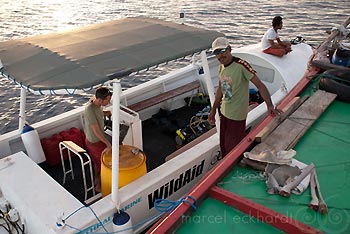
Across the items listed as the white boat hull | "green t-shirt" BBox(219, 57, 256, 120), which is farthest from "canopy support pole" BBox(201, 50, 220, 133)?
the white boat hull

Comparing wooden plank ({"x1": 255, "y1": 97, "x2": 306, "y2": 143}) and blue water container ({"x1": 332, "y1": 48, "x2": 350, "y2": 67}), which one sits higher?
blue water container ({"x1": 332, "y1": 48, "x2": 350, "y2": 67})

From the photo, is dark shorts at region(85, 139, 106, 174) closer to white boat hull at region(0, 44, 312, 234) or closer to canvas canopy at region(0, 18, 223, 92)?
white boat hull at region(0, 44, 312, 234)

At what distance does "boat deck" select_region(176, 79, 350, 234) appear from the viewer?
3.56 metres

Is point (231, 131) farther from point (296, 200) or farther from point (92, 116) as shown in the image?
point (92, 116)

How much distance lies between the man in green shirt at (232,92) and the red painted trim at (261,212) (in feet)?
4.51

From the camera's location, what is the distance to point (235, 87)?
482cm

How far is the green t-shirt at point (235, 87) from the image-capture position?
4.71 metres

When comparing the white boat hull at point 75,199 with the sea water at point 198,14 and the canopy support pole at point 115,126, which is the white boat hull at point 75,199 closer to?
the canopy support pole at point 115,126

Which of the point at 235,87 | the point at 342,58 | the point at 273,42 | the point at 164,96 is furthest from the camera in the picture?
the point at 273,42

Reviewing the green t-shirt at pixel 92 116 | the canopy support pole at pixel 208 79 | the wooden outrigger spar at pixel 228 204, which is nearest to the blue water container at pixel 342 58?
the canopy support pole at pixel 208 79

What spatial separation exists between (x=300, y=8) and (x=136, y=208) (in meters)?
18.2

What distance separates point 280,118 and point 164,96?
304cm

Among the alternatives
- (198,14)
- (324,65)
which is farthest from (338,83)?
(198,14)

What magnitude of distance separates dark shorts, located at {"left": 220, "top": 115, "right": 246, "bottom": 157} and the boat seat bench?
225 centimetres
